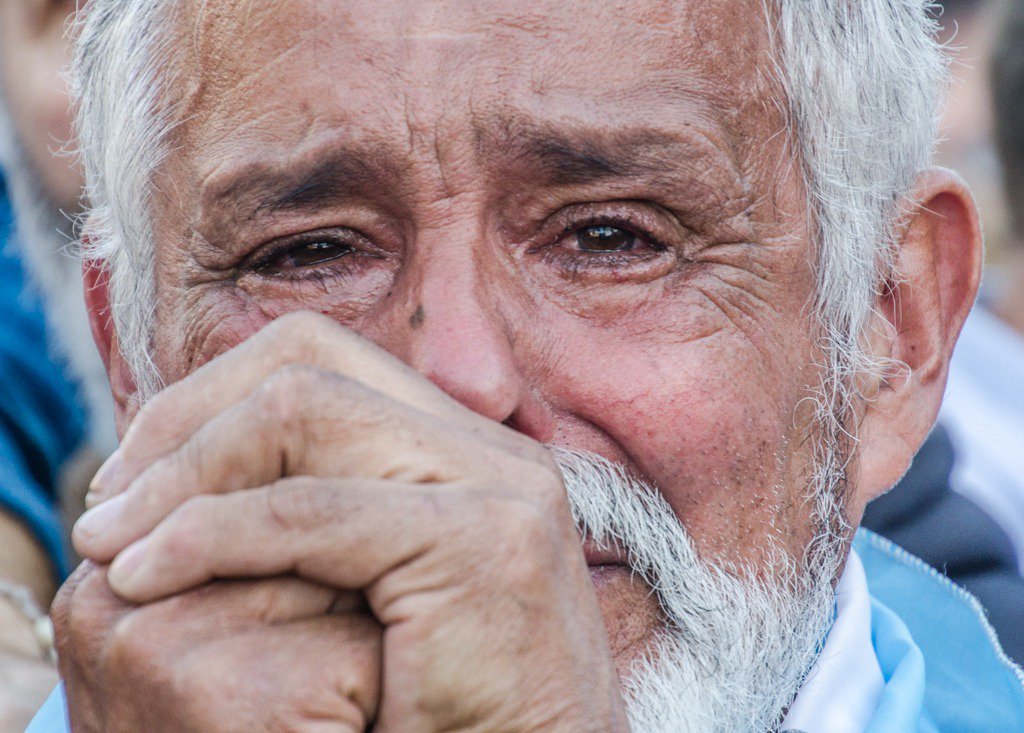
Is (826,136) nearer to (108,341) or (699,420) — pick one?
(699,420)

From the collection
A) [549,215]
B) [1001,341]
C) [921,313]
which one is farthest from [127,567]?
[1001,341]

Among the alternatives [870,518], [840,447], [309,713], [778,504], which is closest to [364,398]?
[309,713]

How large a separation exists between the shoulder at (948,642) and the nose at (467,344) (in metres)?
1.10

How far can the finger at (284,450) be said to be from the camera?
1.40 m

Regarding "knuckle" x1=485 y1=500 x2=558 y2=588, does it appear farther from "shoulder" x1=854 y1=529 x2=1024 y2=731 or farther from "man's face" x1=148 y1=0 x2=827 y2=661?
"shoulder" x1=854 y1=529 x2=1024 y2=731

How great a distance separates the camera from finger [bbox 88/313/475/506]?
1.47 metres

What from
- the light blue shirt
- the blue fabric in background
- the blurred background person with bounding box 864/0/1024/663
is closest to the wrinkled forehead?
the light blue shirt

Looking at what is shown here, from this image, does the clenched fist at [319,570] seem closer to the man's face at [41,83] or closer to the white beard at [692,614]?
the white beard at [692,614]

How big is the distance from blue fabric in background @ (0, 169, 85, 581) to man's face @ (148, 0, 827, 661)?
160cm

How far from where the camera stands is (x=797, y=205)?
6.87 feet

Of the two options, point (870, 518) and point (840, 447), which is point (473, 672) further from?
point (870, 518)

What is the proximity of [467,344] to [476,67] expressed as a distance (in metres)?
0.42

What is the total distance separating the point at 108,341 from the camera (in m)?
2.58

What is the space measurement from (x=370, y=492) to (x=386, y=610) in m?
0.13
